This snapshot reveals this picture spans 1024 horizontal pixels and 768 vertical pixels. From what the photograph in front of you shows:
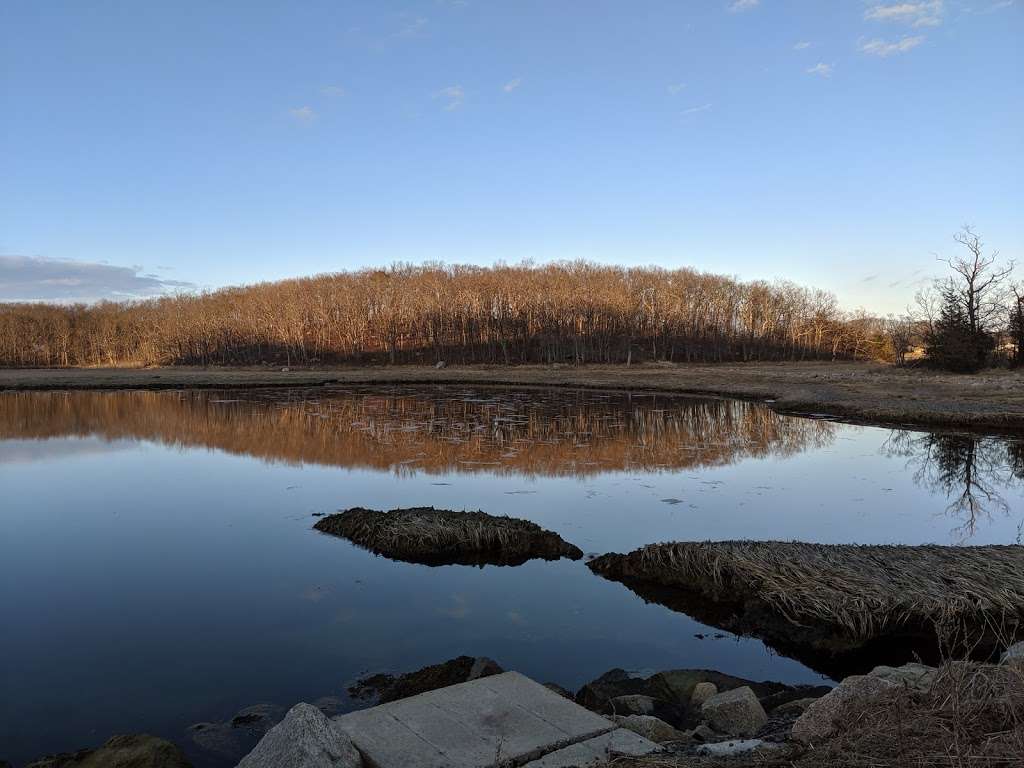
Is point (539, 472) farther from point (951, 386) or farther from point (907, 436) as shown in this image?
point (951, 386)

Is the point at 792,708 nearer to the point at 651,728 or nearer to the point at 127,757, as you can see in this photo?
the point at 651,728

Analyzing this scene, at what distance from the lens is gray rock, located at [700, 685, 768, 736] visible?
5707 millimetres

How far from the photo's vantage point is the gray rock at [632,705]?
20.8 ft

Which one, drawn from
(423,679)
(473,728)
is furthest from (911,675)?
(423,679)

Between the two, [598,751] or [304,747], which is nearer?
[304,747]

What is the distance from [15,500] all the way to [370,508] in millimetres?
8442

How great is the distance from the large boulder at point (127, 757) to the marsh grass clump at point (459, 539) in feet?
20.2

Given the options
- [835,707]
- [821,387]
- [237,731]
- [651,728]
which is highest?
[821,387]

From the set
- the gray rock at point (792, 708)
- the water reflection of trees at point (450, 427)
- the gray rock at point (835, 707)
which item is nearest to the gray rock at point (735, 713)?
the gray rock at point (792, 708)

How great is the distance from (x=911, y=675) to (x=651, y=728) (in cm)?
226

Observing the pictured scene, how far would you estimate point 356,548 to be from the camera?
474 inches

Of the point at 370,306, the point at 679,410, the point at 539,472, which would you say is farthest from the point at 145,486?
the point at 370,306

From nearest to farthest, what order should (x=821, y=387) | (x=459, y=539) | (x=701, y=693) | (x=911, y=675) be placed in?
(x=911, y=675) → (x=701, y=693) → (x=459, y=539) → (x=821, y=387)

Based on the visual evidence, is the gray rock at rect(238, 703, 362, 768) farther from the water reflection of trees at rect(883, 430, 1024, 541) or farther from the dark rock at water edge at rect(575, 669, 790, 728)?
the water reflection of trees at rect(883, 430, 1024, 541)
